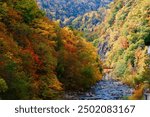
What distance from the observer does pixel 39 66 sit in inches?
3009

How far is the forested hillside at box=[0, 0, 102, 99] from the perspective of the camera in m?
59.3

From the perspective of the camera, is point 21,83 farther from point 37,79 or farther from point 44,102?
point 44,102

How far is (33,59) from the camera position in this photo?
7412cm

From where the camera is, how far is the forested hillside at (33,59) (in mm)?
59281

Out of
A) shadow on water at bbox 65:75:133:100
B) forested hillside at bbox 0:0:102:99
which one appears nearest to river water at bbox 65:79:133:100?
shadow on water at bbox 65:75:133:100

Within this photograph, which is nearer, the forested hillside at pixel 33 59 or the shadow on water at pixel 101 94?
the forested hillside at pixel 33 59

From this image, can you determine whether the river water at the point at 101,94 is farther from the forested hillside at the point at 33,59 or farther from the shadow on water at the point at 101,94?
the forested hillside at the point at 33,59

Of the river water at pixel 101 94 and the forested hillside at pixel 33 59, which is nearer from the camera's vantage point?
the forested hillside at pixel 33 59

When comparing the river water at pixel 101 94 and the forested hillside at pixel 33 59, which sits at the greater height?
the forested hillside at pixel 33 59

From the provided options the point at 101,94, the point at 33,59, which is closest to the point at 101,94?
the point at 101,94

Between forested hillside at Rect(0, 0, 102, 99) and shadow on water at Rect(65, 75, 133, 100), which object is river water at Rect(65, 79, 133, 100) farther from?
forested hillside at Rect(0, 0, 102, 99)

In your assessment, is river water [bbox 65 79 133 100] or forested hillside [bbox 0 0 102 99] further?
river water [bbox 65 79 133 100]

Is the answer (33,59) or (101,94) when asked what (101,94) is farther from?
(33,59)

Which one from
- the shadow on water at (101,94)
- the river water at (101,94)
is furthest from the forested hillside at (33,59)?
the shadow on water at (101,94)
